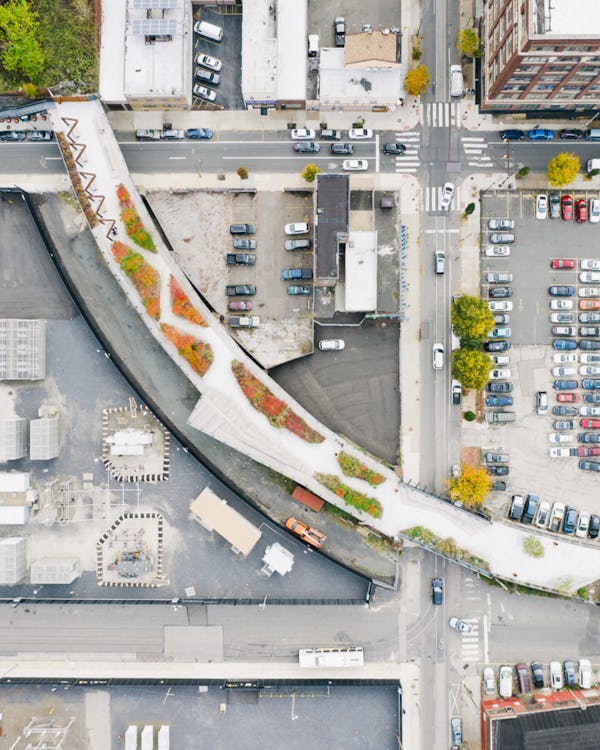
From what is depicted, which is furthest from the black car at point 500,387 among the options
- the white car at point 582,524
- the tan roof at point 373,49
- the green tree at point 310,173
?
the tan roof at point 373,49

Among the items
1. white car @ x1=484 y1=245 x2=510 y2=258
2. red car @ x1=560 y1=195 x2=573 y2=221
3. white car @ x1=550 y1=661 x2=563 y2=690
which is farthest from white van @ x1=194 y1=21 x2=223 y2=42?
white car @ x1=550 y1=661 x2=563 y2=690

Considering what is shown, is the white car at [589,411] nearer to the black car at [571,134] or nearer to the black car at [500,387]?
the black car at [500,387]

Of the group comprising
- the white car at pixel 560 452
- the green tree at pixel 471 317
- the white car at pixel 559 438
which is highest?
the green tree at pixel 471 317

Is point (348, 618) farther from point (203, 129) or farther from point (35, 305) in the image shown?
point (203, 129)

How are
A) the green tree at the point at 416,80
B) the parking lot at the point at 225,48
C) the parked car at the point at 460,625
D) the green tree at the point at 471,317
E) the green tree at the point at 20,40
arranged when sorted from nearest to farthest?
1. the green tree at the point at 471,317
2. the green tree at the point at 416,80
3. the green tree at the point at 20,40
4. the parked car at the point at 460,625
5. the parking lot at the point at 225,48

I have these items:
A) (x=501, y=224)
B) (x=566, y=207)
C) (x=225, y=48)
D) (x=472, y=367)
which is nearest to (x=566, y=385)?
(x=472, y=367)

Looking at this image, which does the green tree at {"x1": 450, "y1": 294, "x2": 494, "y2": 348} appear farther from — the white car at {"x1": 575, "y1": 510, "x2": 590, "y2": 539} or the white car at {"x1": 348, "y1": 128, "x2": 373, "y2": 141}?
the white car at {"x1": 575, "y1": 510, "x2": 590, "y2": 539}

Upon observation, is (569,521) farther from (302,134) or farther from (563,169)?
(302,134)
